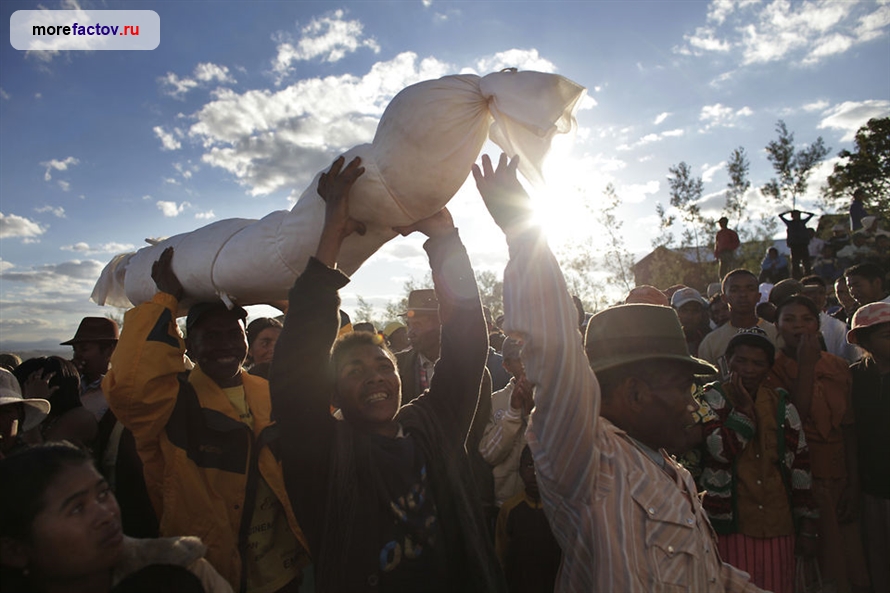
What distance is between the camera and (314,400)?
1.82 m

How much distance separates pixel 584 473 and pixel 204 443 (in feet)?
5.33

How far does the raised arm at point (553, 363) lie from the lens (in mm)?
1405

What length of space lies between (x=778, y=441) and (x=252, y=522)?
9.43ft

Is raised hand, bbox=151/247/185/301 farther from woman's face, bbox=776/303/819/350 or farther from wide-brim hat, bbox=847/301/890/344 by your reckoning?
wide-brim hat, bbox=847/301/890/344

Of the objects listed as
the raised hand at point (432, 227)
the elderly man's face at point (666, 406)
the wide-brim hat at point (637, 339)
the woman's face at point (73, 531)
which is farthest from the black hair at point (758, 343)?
the woman's face at point (73, 531)

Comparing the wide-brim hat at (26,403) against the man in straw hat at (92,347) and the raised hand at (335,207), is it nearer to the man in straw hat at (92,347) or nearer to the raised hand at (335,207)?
the man in straw hat at (92,347)

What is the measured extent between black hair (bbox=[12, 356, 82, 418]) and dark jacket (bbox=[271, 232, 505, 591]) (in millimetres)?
1865

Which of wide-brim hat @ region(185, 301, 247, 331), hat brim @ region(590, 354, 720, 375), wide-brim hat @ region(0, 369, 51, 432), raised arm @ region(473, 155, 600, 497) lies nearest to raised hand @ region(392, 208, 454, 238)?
raised arm @ region(473, 155, 600, 497)

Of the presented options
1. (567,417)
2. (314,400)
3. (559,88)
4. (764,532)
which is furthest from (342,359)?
(764,532)

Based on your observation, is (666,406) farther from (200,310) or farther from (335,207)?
(200,310)

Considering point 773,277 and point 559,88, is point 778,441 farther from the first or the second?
point 773,277

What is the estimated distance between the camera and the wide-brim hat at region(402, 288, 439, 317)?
4.39m

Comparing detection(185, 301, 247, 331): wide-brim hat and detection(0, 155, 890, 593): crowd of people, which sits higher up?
detection(185, 301, 247, 331): wide-brim hat

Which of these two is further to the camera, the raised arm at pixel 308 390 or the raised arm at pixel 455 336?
the raised arm at pixel 455 336
